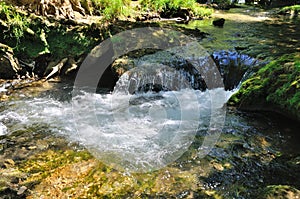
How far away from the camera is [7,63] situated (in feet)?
24.5

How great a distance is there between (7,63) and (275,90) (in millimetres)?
6913


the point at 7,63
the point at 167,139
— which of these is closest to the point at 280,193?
the point at 167,139

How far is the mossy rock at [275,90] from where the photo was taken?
5.32 m

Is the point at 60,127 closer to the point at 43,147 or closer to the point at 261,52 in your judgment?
the point at 43,147

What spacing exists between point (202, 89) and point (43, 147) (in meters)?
4.80

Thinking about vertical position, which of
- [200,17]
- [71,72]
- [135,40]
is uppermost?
[200,17]

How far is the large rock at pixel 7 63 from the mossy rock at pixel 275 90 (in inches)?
234

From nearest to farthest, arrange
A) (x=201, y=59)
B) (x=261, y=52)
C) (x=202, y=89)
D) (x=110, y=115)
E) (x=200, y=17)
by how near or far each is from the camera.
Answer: (x=110, y=115) < (x=202, y=89) < (x=201, y=59) < (x=261, y=52) < (x=200, y=17)

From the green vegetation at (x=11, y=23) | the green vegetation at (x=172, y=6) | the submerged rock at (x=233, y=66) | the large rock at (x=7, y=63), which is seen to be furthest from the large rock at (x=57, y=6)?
the submerged rock at (x=233, y=66)

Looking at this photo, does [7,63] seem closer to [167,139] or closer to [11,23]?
[11,23]

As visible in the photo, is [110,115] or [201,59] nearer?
[110,115]

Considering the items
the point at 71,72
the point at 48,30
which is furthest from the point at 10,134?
the point at 48,30

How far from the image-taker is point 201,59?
27.5ft

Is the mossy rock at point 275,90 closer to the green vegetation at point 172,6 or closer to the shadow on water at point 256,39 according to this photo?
the shadow on water at point 256,39
